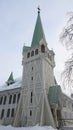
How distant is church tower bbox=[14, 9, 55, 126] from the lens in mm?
29177

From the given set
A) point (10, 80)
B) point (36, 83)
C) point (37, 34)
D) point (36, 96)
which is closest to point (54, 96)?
point (36, 96)

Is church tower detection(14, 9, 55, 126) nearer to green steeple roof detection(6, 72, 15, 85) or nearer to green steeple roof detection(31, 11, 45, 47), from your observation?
green steeple roof detection(31, 11, 45, 47)

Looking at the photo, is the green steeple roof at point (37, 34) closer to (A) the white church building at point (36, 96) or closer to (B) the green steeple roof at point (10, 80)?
(A) the white church building at point (36, 96)

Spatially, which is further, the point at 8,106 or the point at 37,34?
the point at 37,34

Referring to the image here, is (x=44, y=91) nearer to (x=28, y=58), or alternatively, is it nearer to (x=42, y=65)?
(x=42, y=65)

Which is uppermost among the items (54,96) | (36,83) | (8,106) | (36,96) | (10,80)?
(10,80)

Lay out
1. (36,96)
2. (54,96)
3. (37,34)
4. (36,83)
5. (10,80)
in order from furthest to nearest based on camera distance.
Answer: (10,80), (37,34), (36,83), (36,96), (54,96)

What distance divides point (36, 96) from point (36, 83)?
2898 mm

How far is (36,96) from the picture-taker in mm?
31359

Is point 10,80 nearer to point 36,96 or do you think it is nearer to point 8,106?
point 8,106

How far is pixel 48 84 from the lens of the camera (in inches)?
1347

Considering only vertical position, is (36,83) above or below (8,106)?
above

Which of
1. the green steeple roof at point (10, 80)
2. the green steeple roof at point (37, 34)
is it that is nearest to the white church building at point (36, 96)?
the green steeple roof at point (37, 34)

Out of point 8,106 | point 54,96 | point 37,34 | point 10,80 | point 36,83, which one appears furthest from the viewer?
point 10,80
